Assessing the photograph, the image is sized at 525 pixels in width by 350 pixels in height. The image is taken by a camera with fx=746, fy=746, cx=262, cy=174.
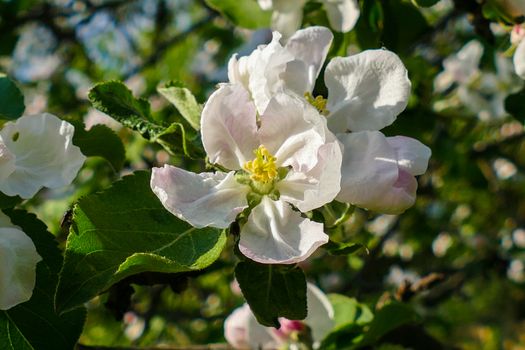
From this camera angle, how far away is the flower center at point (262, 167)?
3.07 feet

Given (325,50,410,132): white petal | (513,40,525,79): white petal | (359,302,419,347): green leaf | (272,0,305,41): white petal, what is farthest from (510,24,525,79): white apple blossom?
(359,302,419,347): green leaf

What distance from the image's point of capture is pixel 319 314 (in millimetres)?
1454

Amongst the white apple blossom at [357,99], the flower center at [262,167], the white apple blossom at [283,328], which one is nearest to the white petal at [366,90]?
the white apple blossom at [357,99]

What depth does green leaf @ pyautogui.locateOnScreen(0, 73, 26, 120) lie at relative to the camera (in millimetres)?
1066

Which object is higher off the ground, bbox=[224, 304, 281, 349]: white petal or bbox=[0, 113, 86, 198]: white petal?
bbox=[0, 113, 86, 198]: white petal

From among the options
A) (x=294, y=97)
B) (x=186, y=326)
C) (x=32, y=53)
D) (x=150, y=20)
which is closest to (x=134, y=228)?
(x=294, y=97)

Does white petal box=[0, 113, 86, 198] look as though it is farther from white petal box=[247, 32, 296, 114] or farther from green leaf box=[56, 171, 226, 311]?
white petal box=[247, 32, 296, 114]

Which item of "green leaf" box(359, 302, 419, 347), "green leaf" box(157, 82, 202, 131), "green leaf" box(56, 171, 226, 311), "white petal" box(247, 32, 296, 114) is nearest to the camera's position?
"green leaf" box(56, 171, 226, 311)

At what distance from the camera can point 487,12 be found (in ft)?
4.30

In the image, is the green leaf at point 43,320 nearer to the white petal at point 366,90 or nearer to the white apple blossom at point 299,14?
the white petal at point 366,90

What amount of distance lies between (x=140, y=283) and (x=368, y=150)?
1.30ft

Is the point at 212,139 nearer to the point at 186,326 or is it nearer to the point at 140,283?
the point at 140,283

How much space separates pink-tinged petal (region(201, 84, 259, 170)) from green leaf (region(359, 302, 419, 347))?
561mm

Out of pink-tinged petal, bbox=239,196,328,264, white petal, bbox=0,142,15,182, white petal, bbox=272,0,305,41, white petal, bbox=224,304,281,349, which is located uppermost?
white petal, bbox=0,142,15,182
